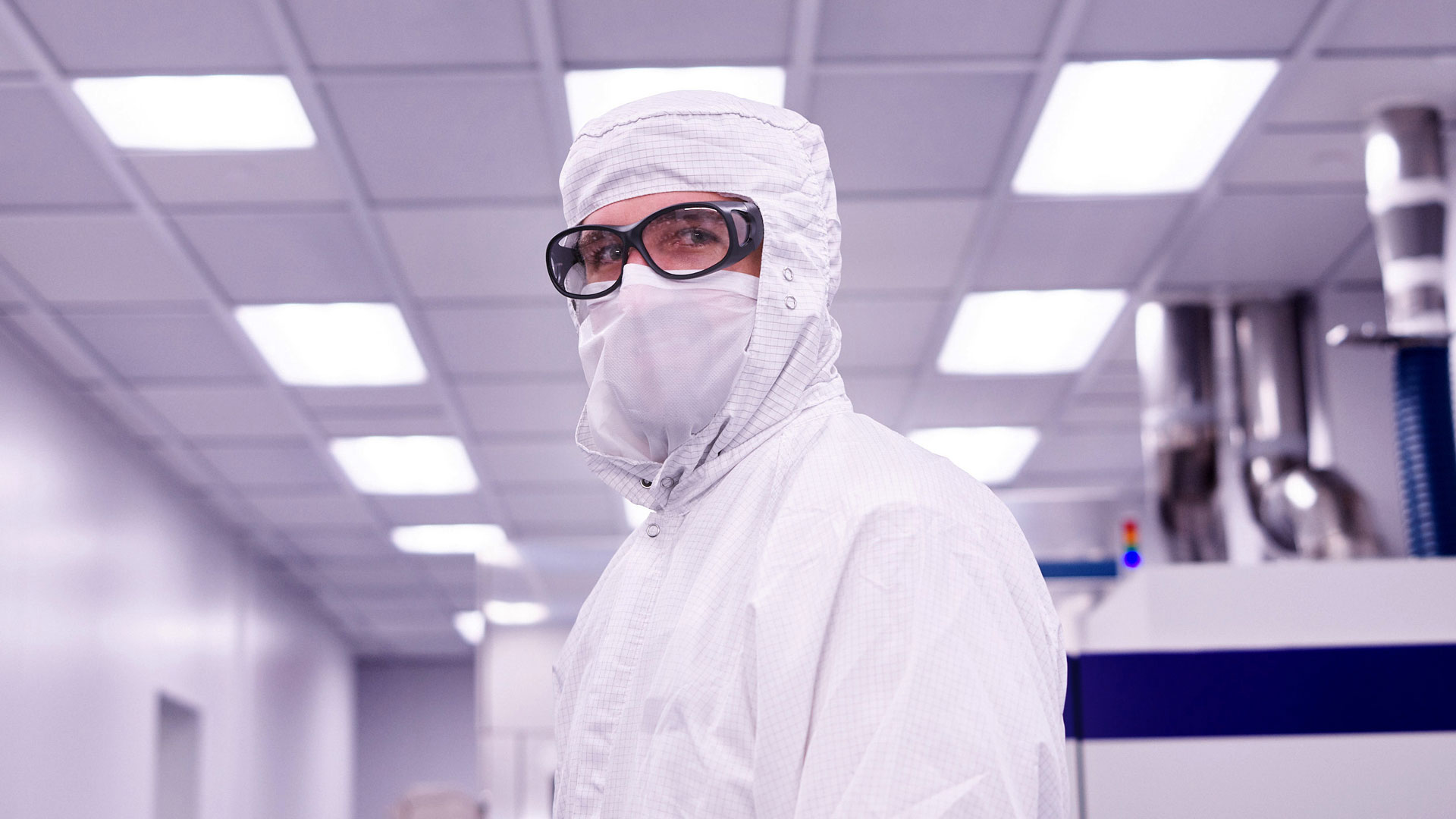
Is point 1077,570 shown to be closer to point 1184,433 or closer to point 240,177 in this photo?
point 1184,433

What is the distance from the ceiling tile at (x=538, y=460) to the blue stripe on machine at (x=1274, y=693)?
3571 mm

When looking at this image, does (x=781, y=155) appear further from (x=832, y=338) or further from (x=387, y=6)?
(x=387, y=6)

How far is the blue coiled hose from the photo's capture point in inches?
117

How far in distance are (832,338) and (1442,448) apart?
7.41ft

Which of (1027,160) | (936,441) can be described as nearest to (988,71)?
(1027,160)

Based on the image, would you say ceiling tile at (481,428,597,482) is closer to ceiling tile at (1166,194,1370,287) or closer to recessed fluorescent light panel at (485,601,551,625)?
recessed fluorescent light panel at (485,601,551,625)

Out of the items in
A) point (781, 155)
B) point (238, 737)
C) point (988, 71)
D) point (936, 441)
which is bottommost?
point (238, 737)

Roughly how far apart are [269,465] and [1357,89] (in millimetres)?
4611

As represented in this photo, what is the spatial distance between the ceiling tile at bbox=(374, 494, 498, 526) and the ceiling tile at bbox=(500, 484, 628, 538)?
0.52 ft

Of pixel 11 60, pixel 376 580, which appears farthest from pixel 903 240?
pixel 376 580

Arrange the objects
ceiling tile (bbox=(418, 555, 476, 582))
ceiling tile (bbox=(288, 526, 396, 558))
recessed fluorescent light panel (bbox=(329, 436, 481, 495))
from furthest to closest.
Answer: ceiling tile (bbox=(418, 555, 476, 582))
ceiling tile (bbox=(288, 526, 396, 558))
recessed fluorescent light panel (bbox=(329, 436, 481, 495))

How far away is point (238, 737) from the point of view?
759 cm

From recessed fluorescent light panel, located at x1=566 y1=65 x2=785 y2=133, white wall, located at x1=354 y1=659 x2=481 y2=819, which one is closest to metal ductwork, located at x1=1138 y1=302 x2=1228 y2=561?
recessed fluorescent light panel, located at x1=566 y1=65 x2=785 y2=133

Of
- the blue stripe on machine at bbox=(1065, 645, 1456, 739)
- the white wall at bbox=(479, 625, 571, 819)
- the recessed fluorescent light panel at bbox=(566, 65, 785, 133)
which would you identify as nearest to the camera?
the blue stripe on machine at bbox=(1065, 645, 1456, 739)
